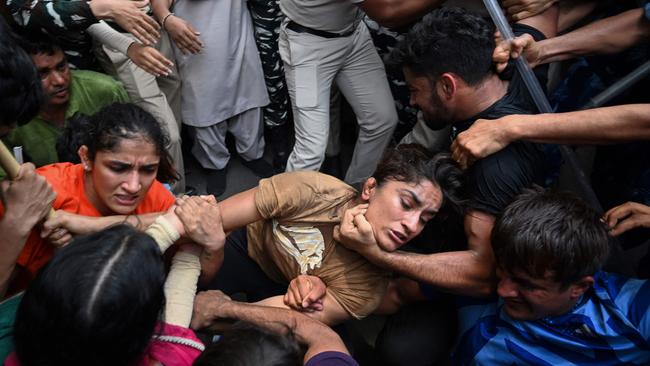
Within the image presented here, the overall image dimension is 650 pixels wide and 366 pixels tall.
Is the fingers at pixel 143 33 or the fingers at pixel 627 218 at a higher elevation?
the fingers at pixel 143 33

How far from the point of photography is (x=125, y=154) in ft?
7.11

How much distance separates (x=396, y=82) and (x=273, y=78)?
73 cm

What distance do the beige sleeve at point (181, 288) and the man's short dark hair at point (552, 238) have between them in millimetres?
975

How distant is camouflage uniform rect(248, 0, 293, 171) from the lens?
3462mm

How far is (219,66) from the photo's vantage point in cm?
340

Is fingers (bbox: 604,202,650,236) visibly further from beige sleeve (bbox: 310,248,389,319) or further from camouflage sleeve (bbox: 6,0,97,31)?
camouflage sleeve (bbox: 6,0,97,31)

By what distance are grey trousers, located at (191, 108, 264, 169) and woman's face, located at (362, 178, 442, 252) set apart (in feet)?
5.65

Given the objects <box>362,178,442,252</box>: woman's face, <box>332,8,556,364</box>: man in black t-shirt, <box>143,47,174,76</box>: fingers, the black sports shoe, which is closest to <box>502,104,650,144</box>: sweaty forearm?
<box>332,8,556,364</box>: man in black t-shirt

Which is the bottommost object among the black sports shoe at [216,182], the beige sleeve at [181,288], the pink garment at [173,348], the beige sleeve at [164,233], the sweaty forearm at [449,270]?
the black sports shoe at [216,182]

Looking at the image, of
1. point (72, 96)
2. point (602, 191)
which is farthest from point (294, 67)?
point (602, 191)

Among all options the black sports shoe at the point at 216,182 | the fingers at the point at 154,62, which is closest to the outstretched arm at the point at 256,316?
the fingers at the point at 154,62

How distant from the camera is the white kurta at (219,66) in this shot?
3.29m

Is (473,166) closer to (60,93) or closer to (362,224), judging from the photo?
(362,224)

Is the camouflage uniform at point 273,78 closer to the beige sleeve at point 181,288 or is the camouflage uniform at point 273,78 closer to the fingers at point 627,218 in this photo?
the beige sleeve at point 181,288
